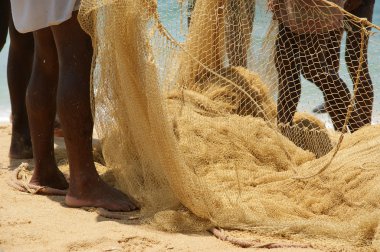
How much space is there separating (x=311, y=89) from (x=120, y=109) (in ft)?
6.04

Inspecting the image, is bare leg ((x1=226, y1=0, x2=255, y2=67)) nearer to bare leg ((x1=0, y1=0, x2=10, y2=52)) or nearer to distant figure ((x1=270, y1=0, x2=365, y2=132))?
distant figure ((x1=270, y1=0, x2=365, y2=132))

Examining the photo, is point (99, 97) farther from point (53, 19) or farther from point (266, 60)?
point (266, 60)

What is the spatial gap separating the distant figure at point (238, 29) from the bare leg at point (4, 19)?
1322 millimetres

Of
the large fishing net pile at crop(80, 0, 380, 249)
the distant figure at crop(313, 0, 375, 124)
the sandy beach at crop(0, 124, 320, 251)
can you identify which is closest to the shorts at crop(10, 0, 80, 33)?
the large fishing net pile at crop(80, 0, 380, 249)

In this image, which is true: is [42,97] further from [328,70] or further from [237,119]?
[328,70]

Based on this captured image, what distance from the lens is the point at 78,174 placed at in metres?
4.21

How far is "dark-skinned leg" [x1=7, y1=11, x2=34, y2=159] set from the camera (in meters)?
5.41

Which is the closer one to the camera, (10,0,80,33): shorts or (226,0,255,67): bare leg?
(10,0,80,33): shorts

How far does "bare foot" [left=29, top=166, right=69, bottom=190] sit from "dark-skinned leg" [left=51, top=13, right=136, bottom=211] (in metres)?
0.40

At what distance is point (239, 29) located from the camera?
5098 millimetres

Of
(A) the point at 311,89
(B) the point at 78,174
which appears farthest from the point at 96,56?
(A) the point at 311,89

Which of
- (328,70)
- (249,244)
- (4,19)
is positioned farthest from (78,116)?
(328,70)

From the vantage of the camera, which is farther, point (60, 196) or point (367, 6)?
point (367, 6)

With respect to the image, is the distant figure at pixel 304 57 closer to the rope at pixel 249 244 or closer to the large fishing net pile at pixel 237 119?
the large fishing net pile at pixel 237 119
